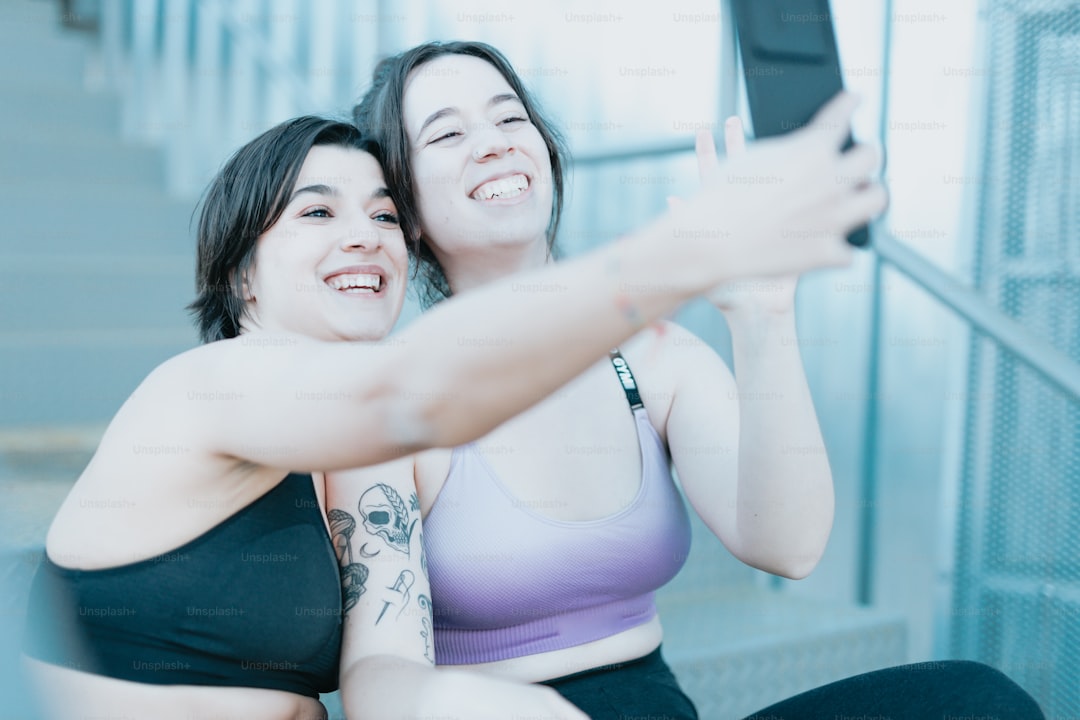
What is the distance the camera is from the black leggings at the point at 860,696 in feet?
4.56

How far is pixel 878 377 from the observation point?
2.80 metres

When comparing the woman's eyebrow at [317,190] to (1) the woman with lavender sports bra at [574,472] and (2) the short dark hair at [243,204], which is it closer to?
(2) the short dark hair at [243,204]

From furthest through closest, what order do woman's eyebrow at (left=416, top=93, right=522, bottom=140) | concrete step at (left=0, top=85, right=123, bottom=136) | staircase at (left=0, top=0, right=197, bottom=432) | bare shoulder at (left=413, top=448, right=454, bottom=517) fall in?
concrete step at (left=0, top=85, right=123, bottom=136) → staircase at (left=0, top=0, right=197, bottom=432) → woman's eyebrow at (left=416, top=93, right=522, bottom=140) → bare shoulder at (left=413, top=448, right=454, bottom=517)

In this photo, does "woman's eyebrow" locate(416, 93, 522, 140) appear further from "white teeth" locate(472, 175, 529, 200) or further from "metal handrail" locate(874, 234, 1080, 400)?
"metal handrail" locate(874, 234, 1080, 400)

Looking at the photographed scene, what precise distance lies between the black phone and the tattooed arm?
627mm

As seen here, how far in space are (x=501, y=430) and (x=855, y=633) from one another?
1350 millimetres

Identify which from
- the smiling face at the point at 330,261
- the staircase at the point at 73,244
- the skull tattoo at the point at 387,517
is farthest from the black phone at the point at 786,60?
the staircase at the point at 73,244

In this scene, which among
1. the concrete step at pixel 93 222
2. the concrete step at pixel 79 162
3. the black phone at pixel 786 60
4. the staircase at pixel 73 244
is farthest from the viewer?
the concrete step at pixel 79 162

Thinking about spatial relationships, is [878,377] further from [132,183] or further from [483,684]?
[132,183]

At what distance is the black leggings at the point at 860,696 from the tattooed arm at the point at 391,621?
0.87 ft

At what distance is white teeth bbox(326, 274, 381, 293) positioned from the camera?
136 centimetres

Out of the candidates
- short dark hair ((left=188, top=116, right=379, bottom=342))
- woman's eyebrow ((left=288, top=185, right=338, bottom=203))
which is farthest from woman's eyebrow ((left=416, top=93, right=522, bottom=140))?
woman's eyebrow ((left=288, top=185, right=338, bottom=203))

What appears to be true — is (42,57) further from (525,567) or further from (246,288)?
(525,567)

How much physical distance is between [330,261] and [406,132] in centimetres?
36
